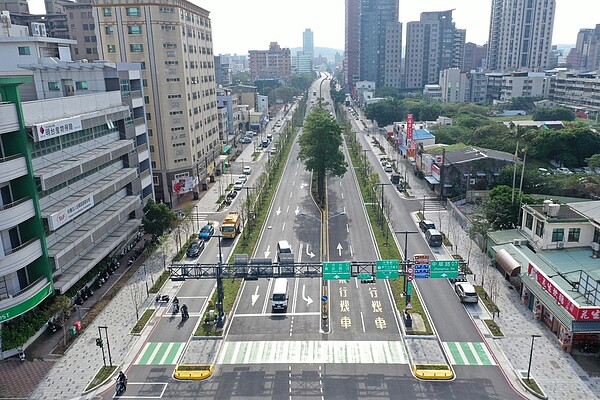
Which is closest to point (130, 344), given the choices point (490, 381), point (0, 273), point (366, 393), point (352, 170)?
point (0, 273)

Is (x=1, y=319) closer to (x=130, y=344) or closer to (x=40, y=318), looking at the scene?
(x=40, y=318)

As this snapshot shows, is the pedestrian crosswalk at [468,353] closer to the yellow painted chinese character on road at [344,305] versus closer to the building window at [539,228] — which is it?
the yellow painted chinese character on road at [344,305]

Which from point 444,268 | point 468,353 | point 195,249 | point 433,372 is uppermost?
point 444,268

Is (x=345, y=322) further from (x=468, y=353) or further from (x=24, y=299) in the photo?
(x=24, y=299)

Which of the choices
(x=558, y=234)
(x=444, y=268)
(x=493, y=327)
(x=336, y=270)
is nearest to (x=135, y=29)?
(x=336, y=270)

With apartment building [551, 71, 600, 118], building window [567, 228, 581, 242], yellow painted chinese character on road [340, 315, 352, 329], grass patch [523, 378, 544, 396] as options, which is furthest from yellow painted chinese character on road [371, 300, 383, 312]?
apartment building [551, 71, 600, 118]

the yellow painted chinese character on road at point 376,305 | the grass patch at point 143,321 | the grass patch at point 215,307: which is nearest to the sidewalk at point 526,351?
the yellow painted chinese character on road at point 376,305

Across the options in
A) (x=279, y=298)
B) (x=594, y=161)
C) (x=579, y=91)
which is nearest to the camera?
(x=279, y=298)
